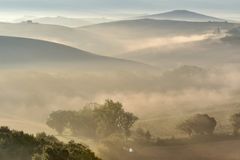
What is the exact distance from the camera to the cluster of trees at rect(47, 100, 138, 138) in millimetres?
109062

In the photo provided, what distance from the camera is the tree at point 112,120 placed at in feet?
356

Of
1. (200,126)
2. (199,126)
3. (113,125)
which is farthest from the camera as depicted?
(199,126)

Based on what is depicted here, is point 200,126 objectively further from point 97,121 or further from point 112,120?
point 97,121

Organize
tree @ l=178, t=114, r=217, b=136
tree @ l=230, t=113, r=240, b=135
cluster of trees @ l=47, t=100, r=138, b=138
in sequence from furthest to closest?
tree @ l=230, t=113, r=240, b=135, tree @ l=178, t=114, r=217, b=136, cluster of trees @ l=47, t=100, r=138, b=138

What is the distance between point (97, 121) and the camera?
112m

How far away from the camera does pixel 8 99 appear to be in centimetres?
17962

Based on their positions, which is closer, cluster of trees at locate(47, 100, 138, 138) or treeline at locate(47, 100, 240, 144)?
treeline at locate(47, 100, 240, 144)

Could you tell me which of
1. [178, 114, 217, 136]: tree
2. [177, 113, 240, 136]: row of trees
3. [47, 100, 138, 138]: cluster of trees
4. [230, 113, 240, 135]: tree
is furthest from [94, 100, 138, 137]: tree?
[230, 113, 240, 135]: tree

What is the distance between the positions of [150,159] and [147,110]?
6662cm

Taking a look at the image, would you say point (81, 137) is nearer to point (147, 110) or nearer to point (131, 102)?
point (147, 110)

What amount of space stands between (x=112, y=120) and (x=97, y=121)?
4.00m

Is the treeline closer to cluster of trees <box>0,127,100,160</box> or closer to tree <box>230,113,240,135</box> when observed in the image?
Answer: tree <box>230,113,240,135</box>

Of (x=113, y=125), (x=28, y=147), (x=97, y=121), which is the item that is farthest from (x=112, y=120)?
(x=28, y=147)

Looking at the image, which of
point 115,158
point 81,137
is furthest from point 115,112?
point 115,158
